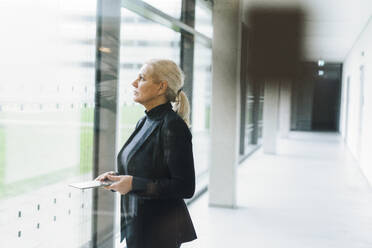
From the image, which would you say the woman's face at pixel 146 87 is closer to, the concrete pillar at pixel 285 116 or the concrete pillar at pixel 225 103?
the concrete pillar at pixel 225 103

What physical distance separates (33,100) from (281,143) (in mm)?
11947

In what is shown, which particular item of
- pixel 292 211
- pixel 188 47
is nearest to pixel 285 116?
pixel 292 211

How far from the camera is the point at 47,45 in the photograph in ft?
7.02

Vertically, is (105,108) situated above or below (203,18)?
below

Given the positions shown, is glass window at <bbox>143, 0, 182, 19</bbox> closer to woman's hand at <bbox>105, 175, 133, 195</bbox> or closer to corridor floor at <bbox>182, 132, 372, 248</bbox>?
corridor floor at <bbox>182, 132, 372, 248</bbox>

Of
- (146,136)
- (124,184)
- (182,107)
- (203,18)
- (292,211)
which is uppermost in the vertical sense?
(203,18)

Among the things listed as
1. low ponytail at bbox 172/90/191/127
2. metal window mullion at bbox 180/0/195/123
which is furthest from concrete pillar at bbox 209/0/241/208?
low ponytail at bbox 172/90/191/127

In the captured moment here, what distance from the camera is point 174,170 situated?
1.40 meters

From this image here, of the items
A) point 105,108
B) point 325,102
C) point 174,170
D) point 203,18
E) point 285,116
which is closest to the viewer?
point 174,170

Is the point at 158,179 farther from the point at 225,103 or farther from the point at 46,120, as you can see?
the point at 225,103

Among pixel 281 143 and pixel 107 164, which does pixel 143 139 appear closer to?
pixel 107 164

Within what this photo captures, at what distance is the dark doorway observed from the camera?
8568 millimetres

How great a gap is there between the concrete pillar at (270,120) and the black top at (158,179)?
361 inches

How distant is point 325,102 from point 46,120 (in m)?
10.9
